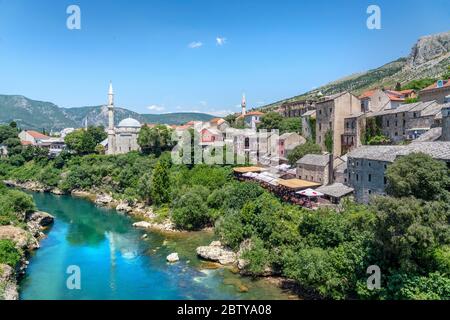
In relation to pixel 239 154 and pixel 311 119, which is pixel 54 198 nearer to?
pixel 239 154

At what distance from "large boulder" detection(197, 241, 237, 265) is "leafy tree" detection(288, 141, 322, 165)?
14360 millimetres

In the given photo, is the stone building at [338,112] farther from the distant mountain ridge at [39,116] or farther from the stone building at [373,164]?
the distant mountain ridge at [39,116]

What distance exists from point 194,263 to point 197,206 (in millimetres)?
8288

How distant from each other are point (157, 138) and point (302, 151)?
22.9 meters

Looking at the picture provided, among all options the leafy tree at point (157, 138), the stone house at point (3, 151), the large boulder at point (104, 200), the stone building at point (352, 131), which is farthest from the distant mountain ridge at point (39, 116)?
the stone building at point (352, 131)

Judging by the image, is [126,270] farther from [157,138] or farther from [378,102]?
[157,138]

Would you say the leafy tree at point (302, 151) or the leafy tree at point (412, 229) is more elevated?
the leafy tree at point (302, 151)

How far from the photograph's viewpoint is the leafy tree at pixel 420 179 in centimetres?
1514

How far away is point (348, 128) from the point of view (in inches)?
1387

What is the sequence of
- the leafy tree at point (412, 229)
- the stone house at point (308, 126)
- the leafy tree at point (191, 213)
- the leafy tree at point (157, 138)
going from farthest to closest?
the leafy tree at point (157, 138) < the stone house at point (308, 126) < the leafy tree at point (191, 213) < the leafy tree at point (412, 229)

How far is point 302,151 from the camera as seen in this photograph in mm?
35719

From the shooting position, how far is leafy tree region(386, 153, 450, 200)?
15.1 metres

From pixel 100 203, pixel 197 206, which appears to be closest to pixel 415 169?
pixel 197 206

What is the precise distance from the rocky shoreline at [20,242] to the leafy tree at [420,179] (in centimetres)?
1656
